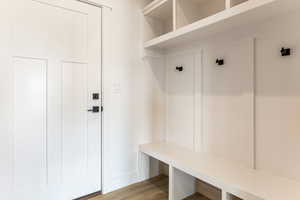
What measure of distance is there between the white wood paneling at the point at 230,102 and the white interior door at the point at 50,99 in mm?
1217

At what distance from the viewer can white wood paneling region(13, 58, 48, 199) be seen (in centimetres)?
160

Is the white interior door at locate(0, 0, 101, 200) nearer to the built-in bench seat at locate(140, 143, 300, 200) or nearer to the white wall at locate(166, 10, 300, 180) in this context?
the built-in bench seat at locate(140, 143, 300, 200)

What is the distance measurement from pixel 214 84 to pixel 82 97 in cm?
140

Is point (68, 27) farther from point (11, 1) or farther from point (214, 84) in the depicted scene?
point (214, 84)

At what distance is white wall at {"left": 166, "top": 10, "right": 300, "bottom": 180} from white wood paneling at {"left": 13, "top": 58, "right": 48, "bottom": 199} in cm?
153

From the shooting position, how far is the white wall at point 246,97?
1422 mm

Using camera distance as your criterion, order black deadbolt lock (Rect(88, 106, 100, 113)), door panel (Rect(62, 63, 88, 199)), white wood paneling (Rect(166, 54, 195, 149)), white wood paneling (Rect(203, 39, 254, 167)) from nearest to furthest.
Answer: white wood paneling (Rect(203, 39, 254, 167)) → door panel (Rect(62, 63, 88, 199)) → black deadbolt lock (Rect(88, 106, 100, 113)) → white wood paneling (Rect(166, 54, 195, 149))

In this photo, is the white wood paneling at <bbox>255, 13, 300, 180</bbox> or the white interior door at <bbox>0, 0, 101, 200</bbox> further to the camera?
the white interior door at <bbox>0, 0, 101, 200</bbox>

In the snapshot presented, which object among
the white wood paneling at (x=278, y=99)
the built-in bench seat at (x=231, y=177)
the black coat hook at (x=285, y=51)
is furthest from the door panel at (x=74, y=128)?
the black coat hook at (x=285, y=51)

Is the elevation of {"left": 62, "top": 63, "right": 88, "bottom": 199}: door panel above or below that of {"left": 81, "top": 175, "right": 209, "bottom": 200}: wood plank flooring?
above

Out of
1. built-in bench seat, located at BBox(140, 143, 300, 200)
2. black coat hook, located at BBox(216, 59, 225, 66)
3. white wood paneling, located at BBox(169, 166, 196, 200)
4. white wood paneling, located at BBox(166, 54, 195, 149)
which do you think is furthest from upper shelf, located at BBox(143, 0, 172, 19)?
white wood paneling, located at BBox(169, 166, 196, 200)

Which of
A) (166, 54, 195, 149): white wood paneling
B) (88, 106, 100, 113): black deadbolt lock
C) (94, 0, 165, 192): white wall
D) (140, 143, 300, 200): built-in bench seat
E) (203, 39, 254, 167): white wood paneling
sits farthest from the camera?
(166, 54, 195, 149): white wood paneling

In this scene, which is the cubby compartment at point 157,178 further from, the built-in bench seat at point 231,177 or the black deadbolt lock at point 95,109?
the black deadbolt lock at point 95,109

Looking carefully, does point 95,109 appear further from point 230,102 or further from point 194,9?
point 194,9
